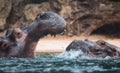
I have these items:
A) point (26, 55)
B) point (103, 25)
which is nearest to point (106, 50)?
point (26, 55)

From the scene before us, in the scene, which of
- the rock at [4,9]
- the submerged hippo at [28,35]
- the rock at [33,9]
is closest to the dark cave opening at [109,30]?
the rock at [33,9]

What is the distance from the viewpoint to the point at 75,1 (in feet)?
85.7

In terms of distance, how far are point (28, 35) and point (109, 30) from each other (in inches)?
877

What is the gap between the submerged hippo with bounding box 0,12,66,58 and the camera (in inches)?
197

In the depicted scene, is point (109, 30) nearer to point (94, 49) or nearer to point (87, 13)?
point (87, 13)

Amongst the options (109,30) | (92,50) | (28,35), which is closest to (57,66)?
(28,35)

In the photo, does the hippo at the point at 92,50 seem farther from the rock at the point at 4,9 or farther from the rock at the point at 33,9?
the rock at the point at 4,9

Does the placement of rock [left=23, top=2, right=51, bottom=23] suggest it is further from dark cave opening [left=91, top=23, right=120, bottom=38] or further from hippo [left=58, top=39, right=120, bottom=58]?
hippo [left=58, top=39, right=120, bottom=58]

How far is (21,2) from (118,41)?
355 inches

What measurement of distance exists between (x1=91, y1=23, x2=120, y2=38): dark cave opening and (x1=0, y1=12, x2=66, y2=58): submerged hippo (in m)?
21.6

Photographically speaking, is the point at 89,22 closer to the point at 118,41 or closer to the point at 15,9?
the point at 118,41

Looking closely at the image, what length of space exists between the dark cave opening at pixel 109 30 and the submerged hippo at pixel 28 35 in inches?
852

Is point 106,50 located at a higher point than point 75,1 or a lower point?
lower

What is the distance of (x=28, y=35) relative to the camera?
5031 millimetres
